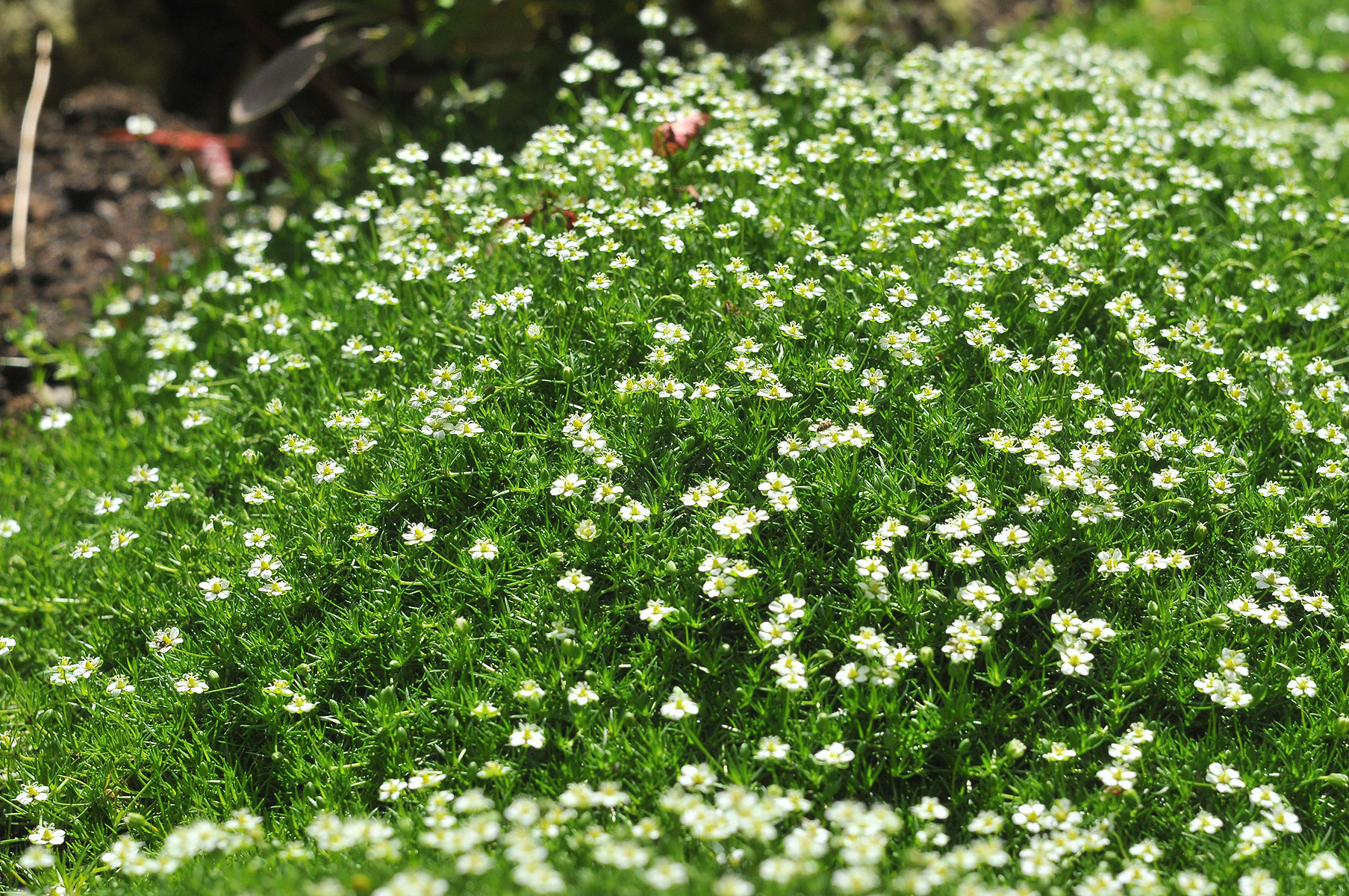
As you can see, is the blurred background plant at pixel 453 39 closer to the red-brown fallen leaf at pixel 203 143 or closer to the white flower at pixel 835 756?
the red-brown fallen leaf at pixel 203 143

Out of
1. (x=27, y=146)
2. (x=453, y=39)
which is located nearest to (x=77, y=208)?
(x=27, y=146)

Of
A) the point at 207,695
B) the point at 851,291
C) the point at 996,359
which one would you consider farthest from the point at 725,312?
the point at 207,695

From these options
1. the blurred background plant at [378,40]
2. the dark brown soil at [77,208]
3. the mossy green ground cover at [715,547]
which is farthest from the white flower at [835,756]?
the dark brown soil at [77,208]

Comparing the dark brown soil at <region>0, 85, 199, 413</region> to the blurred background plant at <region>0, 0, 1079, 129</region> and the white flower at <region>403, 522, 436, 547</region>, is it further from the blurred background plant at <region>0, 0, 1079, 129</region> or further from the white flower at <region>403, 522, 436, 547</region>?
the white flower at <region>403, 522, 436, 547</region>

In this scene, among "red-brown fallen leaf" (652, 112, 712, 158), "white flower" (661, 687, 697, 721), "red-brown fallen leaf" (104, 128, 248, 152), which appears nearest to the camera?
"white flower" (661, 687, 697, 721)

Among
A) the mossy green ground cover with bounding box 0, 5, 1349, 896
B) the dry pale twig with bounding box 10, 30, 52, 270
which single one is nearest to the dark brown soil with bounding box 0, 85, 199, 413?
the dry pale twig with bounding box 10, 30, 52, 270

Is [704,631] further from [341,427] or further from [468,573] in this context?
[341,427]

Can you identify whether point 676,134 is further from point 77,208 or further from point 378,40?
point 77,208
